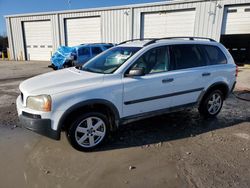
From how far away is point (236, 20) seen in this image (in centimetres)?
1519

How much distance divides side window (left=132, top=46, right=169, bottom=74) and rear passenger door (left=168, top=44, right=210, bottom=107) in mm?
137

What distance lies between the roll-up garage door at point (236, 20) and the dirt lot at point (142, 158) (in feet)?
42.1

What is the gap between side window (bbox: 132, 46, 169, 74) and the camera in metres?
3.78

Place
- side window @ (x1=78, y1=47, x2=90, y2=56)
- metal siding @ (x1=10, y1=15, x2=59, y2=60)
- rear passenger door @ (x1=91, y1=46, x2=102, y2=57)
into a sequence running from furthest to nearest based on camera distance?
metal siding @ (x1=10, y1=15, x2=59, y2=60), rear passenger door @ (x1=91, y1=46, x2=102, y2=57), side window @ (x1=78, y1=47, x2=90, y2=56)

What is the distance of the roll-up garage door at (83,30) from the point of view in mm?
20170

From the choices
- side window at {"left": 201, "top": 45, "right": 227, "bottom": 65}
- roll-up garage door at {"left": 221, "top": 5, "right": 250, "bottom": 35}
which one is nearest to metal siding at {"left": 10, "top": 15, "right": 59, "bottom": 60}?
roll-up garage door at {"left": 221, "top": 5, "right": 250, "bottom": 35}

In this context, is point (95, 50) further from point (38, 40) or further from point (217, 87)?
point (38, 40)

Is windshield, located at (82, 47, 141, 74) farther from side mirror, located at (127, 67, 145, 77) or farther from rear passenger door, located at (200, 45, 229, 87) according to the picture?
rear passenger door, located at (200, 45, 229, 87)

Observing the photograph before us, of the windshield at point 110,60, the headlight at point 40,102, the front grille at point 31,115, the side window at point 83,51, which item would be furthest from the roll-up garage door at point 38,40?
the headlight at point 40,102

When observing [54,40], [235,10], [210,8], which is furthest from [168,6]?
[54,40]

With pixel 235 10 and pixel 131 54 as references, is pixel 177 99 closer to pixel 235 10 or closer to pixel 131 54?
pixel 131 54

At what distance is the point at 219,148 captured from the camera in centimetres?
365

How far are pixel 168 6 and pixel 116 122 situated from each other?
15475 millimetres

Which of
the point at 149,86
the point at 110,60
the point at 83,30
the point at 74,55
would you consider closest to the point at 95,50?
the point at 74,55
